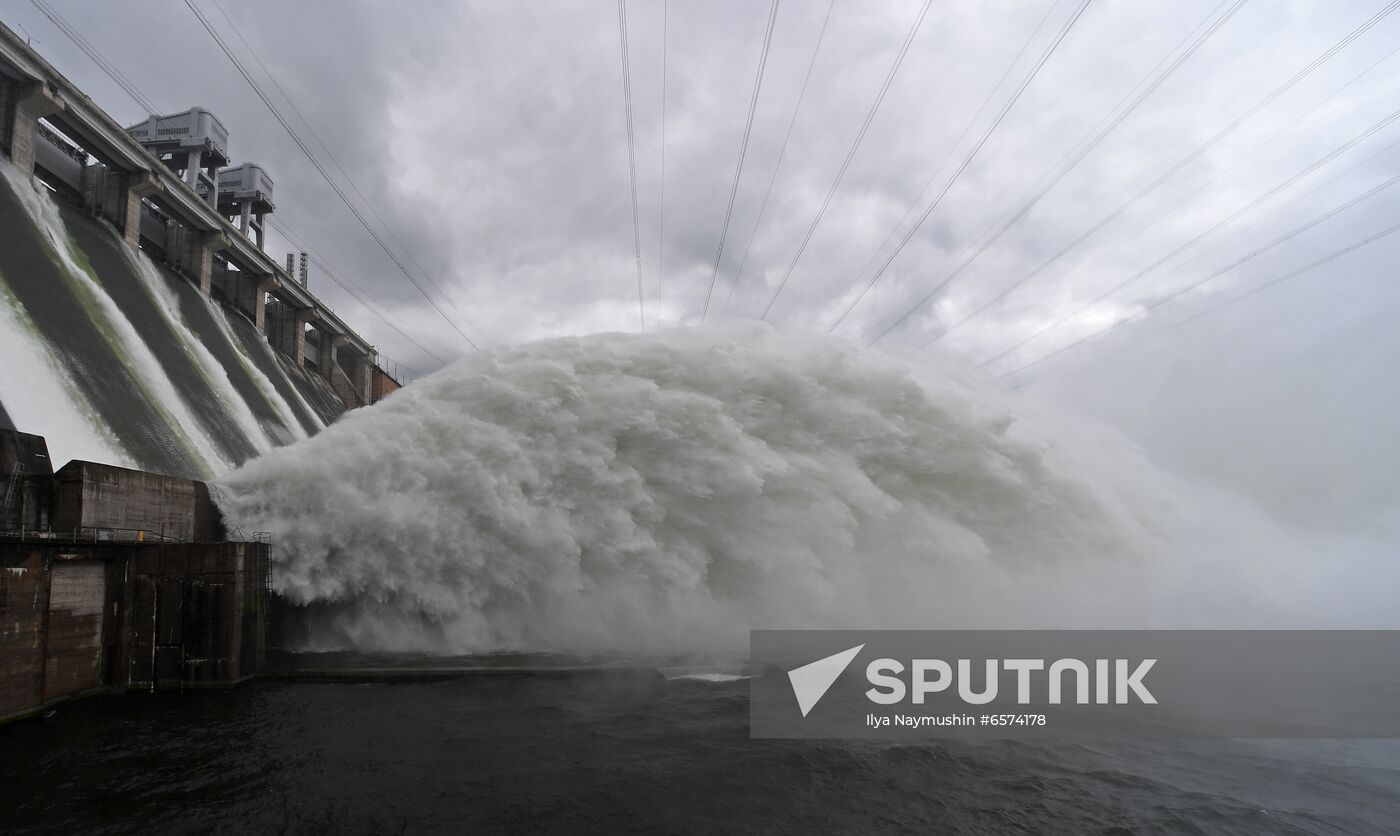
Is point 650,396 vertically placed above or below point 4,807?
above

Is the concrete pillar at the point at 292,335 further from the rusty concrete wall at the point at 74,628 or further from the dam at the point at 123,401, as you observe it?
the rusty concrete wall at the point at 74,628

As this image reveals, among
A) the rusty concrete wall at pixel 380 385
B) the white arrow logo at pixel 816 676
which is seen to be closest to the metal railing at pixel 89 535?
the white arrow logo at pixel 816 676

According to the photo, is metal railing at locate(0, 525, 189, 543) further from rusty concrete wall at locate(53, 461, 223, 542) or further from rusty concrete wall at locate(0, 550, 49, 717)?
rusty concrete wall at locate(0, 550, 49, 717)

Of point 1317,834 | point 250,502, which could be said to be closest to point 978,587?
point 1317,834

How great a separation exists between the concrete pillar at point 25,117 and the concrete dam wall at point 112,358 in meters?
0.91

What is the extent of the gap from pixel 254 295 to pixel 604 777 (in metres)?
47.7

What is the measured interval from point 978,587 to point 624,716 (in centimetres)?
1160

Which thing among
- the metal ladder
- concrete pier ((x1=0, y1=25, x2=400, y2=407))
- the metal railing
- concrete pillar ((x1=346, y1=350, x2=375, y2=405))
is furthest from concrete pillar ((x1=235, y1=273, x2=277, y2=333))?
the metal ladder

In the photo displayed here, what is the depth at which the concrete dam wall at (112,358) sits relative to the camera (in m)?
21.8

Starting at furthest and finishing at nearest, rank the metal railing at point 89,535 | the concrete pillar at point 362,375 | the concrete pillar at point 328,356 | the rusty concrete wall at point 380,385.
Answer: the rusty concrete wall at point 380,385
the concrete pillar at point 362,375
the concrete pillar at point 328,356
the metal railing at point 89,535

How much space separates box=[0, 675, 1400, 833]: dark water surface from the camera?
1012cm

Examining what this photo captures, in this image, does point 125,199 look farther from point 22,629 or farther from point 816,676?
point 816,676

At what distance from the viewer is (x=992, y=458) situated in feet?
69.8

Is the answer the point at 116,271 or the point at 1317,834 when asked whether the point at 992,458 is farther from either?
the point at 116,271
